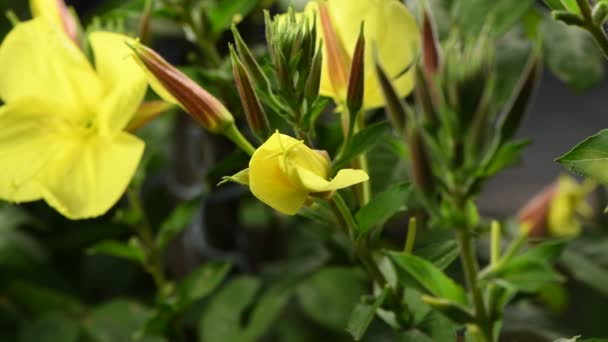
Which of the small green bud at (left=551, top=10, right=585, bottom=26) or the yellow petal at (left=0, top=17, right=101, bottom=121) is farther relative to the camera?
the yellow petal at (left=0, top=17, right=101, bottom=121)

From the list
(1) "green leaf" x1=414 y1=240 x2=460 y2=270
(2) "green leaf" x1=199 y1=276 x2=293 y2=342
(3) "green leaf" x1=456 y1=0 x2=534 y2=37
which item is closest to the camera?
(1) "green leaf" x1=414 y1=240 x2=460 y2=270

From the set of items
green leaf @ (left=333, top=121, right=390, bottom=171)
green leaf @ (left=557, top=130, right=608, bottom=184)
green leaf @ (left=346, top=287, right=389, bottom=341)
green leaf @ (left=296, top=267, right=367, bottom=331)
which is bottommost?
green leaf @ (left=296, top=267, right=367, bottom=331)

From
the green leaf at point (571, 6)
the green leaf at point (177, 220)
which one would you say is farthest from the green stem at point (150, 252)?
the green leaf at point (571, 6)

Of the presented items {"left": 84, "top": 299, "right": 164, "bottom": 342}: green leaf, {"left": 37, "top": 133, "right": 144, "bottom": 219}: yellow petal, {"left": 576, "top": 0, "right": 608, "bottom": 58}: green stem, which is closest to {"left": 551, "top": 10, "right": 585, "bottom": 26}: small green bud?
{"left": 576, "top": 0, "right": 608, "bottom": 58}: green stem

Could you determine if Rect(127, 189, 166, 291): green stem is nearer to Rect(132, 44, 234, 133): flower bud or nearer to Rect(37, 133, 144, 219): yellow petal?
Rect(37, 133, 144, 219): yellow petal

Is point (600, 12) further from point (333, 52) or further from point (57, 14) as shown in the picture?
point (57, 14)

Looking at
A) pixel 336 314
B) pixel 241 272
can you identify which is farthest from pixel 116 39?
pixel 241 272
